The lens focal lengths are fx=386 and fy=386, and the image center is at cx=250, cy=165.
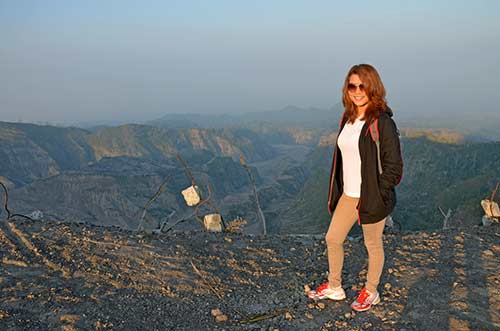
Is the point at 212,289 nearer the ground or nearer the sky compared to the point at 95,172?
nearer the sky

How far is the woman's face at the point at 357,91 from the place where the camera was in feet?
10.8

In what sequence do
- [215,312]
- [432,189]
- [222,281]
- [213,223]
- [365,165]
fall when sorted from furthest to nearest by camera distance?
[432,189]
[213,223]
[222,281]
[215,312]
[365,165]

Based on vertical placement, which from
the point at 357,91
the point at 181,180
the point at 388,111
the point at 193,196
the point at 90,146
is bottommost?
the point at 181,180

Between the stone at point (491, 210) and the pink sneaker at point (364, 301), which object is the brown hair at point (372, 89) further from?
the stone at point (491, 210)

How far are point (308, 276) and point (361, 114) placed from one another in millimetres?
2442

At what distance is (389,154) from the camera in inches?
127

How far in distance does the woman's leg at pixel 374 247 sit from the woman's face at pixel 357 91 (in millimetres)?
1096

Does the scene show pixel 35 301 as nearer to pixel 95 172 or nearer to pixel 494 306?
pixel 494 306

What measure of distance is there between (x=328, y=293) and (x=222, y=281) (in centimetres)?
139

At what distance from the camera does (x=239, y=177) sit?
107000mm

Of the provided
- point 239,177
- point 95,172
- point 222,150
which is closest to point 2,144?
point 95,172

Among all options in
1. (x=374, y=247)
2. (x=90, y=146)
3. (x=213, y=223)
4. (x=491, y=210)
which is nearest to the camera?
(x=374, y=247)

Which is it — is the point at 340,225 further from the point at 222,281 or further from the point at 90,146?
the point at 90,146

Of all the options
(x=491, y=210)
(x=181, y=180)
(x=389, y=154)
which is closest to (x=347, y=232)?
(x=389, y=154)
